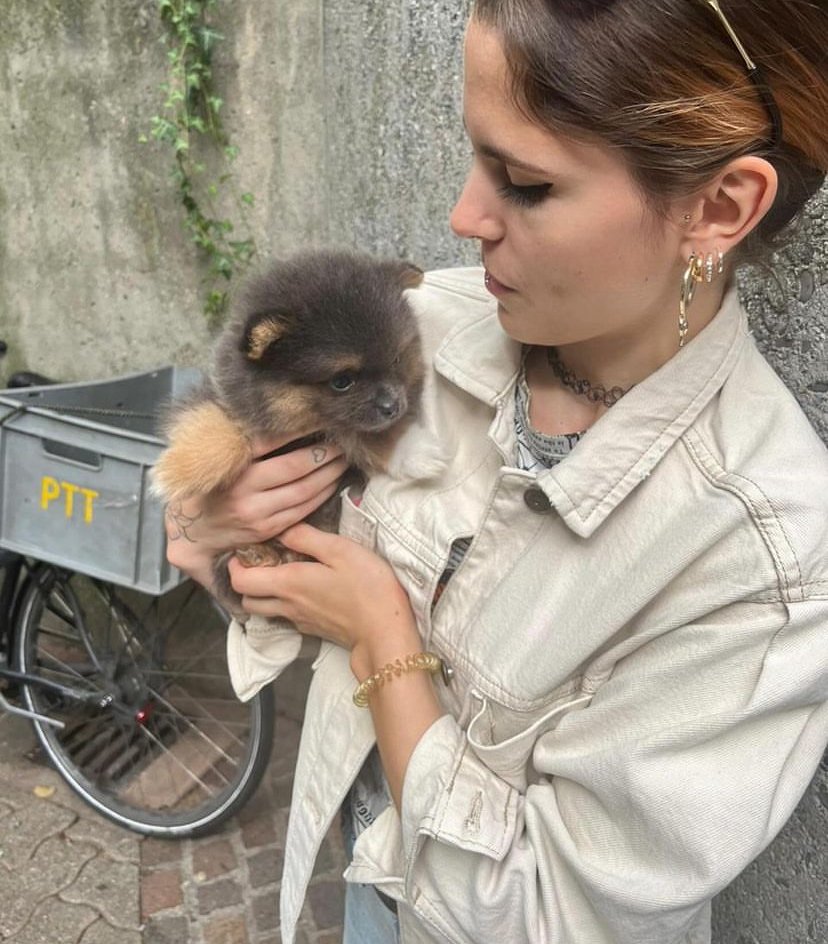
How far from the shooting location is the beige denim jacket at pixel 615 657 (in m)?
1.13

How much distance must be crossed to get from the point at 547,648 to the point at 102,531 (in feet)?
7.51

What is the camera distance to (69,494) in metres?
3.08

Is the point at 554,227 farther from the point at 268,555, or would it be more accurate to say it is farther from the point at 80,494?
the point at 80,494

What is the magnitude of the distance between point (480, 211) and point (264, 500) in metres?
0.89

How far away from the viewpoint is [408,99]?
9.69ft

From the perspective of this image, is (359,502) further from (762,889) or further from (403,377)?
(762,889)

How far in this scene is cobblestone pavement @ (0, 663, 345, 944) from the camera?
3221mm

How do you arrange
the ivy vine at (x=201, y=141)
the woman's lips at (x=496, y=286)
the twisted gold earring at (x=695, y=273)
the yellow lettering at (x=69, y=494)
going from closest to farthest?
the twisted gold earring at (x=695, y=273) → the woman's lips at (x=496, y=286) → the yellow lettering at (x=69, y=494) → the ivy vine at (x=201, y=141)

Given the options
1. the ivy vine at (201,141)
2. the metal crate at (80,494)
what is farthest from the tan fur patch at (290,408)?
the ivy vine at (201,141)

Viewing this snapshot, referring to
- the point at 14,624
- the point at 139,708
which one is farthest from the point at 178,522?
the point at 14,624

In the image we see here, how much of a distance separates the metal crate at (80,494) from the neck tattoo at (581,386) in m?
1.72

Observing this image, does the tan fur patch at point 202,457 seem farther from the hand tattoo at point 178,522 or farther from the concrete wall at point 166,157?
the concrete wall at point 166,157

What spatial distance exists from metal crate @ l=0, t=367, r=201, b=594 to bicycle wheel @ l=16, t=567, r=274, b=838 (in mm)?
573

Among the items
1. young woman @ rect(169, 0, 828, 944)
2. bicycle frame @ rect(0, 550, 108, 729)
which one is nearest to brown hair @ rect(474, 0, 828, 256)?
young woman @ rect(169, 0, 828, 944)
